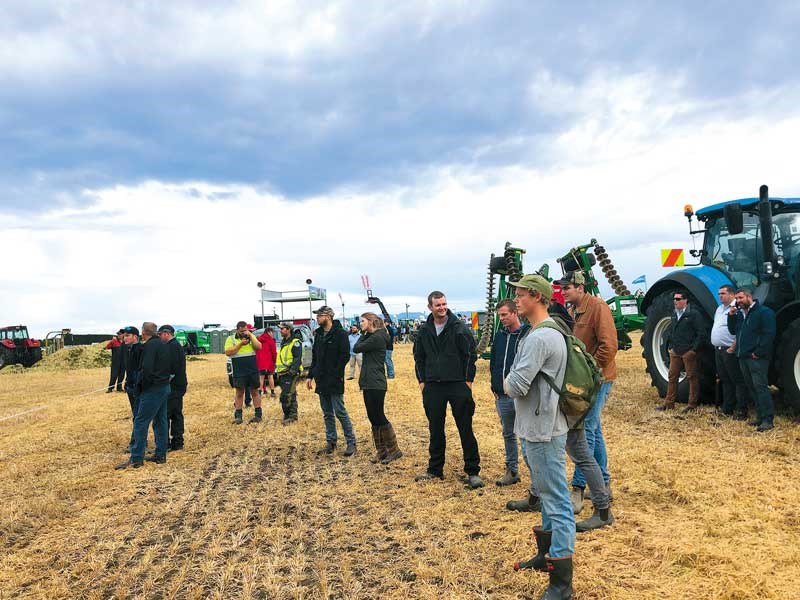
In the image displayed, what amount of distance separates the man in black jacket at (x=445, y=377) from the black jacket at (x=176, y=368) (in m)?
3.37

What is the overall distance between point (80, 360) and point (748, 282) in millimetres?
26417

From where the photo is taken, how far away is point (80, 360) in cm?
2562

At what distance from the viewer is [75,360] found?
25625mm

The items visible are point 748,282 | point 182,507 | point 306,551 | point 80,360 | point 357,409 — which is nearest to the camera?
point 306,551

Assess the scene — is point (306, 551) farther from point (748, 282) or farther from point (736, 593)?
point (748, 282)

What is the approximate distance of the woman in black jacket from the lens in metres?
6.46

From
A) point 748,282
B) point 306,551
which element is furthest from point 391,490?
point 748,282

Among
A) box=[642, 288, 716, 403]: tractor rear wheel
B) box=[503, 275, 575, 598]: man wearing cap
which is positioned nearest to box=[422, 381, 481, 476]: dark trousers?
box=[503, 275, 575, 598]: man wearing cap

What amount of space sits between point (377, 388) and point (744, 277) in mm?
5210

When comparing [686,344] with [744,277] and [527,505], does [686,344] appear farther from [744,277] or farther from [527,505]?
[527,505]

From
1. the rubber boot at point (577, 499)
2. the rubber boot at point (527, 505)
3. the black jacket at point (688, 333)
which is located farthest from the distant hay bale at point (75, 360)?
the rubber boot at point (577, 499)

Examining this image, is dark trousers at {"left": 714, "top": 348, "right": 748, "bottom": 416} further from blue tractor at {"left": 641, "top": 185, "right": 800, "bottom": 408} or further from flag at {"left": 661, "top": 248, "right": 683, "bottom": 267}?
flag at {"left": 661, "top": 248, "right": 683, "bottom": 267}

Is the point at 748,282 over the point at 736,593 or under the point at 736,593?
over

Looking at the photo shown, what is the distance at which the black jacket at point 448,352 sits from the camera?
5.46 m
